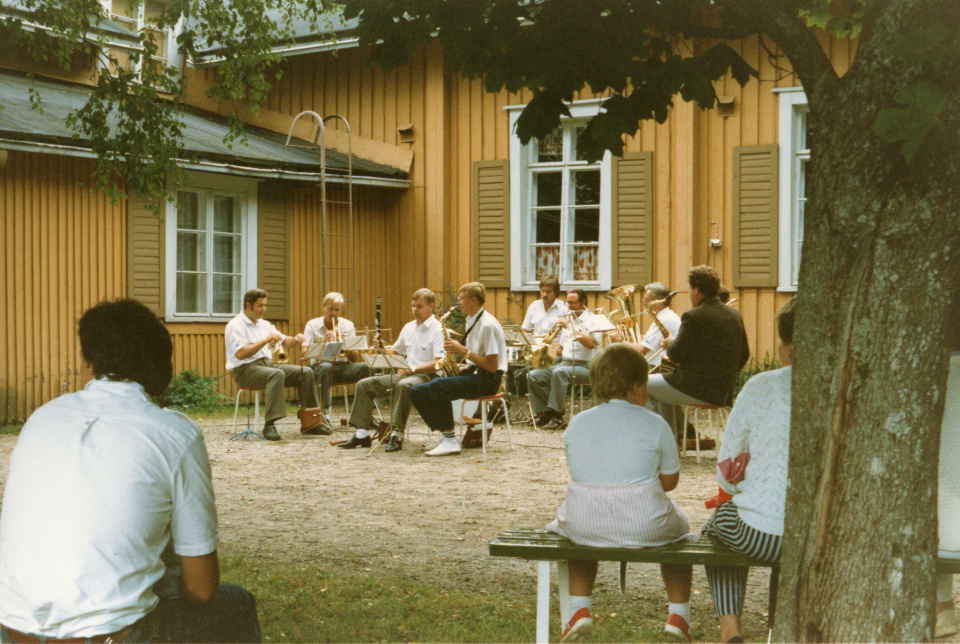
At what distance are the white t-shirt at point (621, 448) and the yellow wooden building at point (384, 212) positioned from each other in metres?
8.18

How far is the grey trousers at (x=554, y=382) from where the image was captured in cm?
1182

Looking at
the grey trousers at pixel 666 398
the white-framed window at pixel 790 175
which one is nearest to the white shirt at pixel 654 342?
the grey trousers at pixel 666 398

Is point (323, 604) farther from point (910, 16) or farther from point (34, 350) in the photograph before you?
point (34, 350)


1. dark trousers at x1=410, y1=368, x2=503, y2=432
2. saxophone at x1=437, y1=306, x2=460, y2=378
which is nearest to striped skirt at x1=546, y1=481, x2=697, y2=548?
dark trousers at x1=410, y1=368, x2=503, y2=432

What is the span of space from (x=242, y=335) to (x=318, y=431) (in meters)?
1.34

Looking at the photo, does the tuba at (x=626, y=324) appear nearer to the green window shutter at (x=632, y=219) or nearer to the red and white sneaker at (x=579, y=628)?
the green window shutter at (x=632, y=219)

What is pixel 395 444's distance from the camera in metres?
10.5

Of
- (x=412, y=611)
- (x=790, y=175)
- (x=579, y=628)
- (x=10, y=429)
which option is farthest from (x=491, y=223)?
(x=579, y=628)

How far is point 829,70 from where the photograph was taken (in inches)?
124

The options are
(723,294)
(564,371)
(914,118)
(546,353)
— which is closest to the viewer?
(914,118)

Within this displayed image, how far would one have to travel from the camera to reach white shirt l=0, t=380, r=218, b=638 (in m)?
2.62

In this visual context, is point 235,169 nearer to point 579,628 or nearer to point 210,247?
point 210,247

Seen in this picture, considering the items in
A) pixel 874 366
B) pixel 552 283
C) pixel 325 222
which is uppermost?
pixel 325 222

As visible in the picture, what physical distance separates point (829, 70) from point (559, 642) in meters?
2.43
